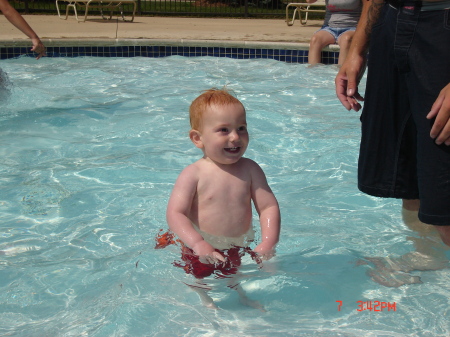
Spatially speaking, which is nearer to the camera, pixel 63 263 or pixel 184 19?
pixel 63 263

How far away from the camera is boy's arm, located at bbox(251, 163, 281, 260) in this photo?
2.90m

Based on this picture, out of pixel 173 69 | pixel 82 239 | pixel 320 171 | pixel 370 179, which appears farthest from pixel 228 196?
pixel 173 69

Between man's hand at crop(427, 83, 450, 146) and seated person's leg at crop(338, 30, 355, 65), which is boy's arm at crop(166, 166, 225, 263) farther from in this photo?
seated person's leg at crop(338, 30, 355, 65)

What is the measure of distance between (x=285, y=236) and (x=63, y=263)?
4.43ft

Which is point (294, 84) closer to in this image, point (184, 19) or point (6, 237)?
point (6, 237)

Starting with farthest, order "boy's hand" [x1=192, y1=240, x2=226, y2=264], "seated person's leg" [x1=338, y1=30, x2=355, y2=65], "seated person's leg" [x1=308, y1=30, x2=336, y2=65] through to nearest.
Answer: "seated person's leg" [x1=308, y1=30, x2=336, y2=65]
"seated person's leg" [x1=338, y1=30, x2=355, y2=65]
"boy's hand" [x1=192, y1=240, x2=226, y2=264]

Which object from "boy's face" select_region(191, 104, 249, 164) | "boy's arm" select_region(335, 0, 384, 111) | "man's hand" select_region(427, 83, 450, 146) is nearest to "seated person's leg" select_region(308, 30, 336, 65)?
"boy's arm" select_region(335, 0, 384, 111)

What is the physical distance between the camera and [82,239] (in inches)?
153

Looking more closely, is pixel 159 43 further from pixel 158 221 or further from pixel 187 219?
pixel 187 219

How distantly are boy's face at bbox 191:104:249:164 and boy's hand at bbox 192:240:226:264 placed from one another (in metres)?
0.44

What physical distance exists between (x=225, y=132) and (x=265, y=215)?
0.46m

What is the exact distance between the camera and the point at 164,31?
11617mm
